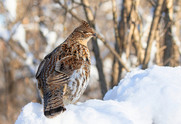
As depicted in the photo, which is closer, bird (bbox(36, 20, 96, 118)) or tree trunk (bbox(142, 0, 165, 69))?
bird (bbox(36, 20, 96, 118))

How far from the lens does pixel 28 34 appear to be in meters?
12.4

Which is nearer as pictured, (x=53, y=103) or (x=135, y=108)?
(x=135, y=108)

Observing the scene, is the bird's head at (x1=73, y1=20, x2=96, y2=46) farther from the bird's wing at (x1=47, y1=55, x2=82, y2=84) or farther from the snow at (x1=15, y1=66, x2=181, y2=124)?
the snow at (x1=15, y1=66, x2=181, y2=124)

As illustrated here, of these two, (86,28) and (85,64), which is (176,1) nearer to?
(86,28)

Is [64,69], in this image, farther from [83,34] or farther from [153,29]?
[153,29]

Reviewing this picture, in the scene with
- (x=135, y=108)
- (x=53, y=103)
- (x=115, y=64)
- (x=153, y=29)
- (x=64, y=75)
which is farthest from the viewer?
(x=115, y=64)

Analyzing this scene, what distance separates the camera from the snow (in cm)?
192

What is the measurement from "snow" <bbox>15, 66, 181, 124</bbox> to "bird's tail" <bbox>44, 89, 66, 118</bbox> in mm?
47

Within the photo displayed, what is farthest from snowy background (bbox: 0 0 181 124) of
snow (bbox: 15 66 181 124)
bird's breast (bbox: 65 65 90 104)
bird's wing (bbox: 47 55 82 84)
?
bird's wing (bbox: 47 55 82 84)

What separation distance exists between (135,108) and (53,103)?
0.75m

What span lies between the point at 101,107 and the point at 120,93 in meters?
0.36

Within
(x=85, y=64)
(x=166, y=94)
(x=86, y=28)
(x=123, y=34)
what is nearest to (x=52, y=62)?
(x=85, y=64)

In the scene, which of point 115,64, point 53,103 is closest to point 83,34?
point 53,103

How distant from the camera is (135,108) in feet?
6.77
